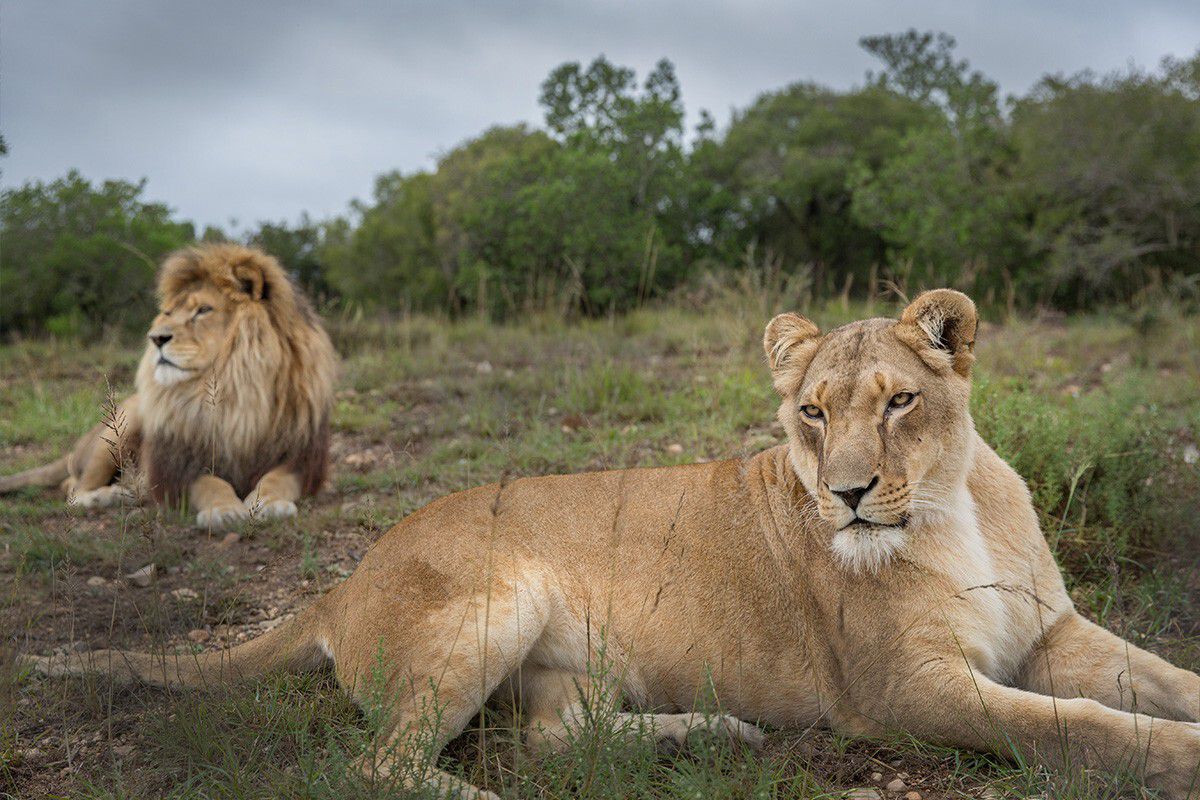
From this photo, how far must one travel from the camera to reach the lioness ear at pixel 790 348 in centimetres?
342

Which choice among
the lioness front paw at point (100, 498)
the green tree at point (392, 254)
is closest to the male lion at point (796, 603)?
the lioness front paw at point (100, 498)

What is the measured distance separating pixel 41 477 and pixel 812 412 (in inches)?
230

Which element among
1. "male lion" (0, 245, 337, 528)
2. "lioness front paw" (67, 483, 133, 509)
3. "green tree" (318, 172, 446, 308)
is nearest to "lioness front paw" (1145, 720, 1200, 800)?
"male lion" (0, 245, 337, 528)

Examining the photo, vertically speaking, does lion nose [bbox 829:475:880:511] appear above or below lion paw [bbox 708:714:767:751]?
above

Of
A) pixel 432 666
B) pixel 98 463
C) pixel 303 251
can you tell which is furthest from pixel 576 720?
pixel 303 251

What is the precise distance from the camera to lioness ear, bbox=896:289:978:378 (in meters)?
3.16

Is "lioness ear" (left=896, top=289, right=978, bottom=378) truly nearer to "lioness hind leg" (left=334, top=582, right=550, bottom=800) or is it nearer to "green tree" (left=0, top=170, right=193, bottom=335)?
"lioness hind leg" (left=334, top=582, right=550, bottom=800)

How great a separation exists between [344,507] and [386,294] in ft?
46.6

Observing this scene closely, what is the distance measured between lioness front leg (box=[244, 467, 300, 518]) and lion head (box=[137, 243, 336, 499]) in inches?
3.9

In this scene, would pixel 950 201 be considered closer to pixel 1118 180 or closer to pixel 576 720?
pixel 1118 180

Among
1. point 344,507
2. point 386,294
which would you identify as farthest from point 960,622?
point 386,294

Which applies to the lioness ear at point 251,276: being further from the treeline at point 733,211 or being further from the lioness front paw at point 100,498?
the treeline at point 733,211

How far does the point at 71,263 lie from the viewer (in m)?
14.2

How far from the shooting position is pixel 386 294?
64.4 feet
